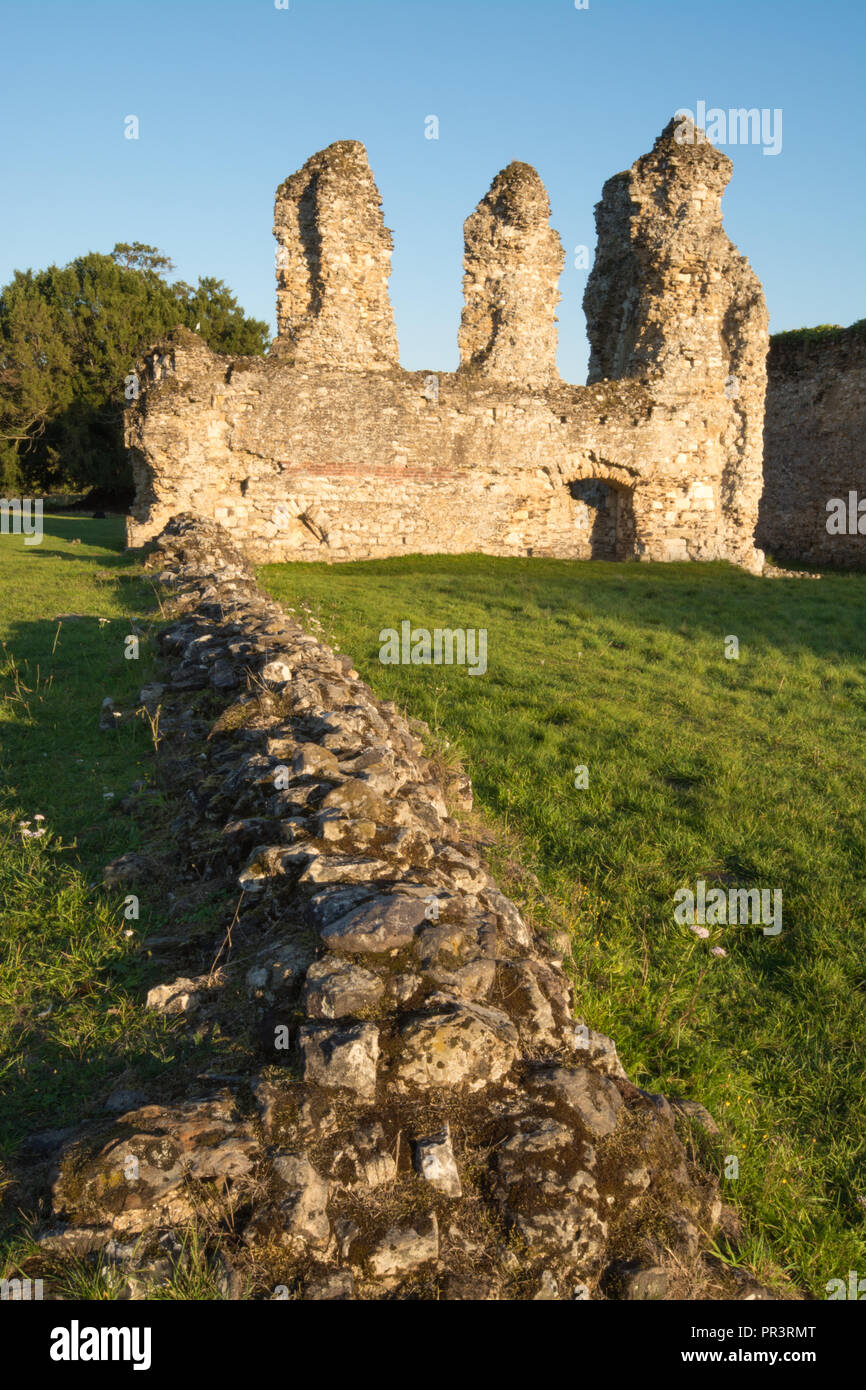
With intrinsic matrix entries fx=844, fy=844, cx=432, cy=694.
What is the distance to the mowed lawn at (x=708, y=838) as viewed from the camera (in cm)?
341

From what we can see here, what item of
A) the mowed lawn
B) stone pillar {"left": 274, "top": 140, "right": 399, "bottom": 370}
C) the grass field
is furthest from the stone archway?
the grass field

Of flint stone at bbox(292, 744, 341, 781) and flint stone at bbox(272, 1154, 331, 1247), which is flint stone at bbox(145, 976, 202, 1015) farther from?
flint stone at bbox(292, 744, 341, 781)

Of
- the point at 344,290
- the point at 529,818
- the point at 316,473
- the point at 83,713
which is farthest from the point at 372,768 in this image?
the point at 344,290

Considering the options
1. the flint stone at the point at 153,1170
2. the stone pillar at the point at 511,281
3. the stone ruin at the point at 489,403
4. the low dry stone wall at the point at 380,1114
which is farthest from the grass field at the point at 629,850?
the stone pillar at the point at 511,281

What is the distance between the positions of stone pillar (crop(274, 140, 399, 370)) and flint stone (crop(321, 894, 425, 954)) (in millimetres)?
17770

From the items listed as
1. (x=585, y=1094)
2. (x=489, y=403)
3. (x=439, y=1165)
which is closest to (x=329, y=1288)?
(x=439, y=1165)

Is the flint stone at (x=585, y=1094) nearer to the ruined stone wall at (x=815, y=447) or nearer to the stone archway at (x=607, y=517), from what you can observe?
the stone archway at (x=607, y=517)

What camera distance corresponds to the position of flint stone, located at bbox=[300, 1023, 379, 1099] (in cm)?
250

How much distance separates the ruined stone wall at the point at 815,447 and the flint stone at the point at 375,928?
2455 centimetres

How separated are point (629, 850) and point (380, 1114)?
11.1 feet

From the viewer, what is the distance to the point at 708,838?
5.70m

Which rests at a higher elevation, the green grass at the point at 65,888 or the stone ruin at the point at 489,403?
the stone ruin at the point at 489,403

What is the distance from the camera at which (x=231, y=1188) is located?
2.22 m

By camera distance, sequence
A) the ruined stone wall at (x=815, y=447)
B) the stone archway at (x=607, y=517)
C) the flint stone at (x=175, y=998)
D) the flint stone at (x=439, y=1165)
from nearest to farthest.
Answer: the flint stone at (x=439, y=1165), the flint stone at (x=175, y=998), the stone archway at (x=607, y=517), the ruined stone wall at (x=815, y=447)
